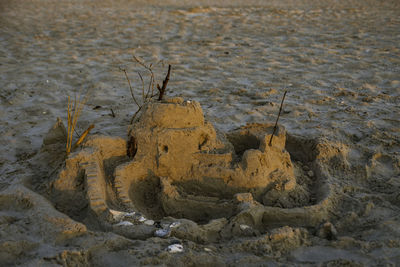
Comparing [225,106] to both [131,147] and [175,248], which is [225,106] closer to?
[131,147]

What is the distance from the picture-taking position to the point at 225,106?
4324 mm

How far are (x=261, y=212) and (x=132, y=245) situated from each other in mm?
806

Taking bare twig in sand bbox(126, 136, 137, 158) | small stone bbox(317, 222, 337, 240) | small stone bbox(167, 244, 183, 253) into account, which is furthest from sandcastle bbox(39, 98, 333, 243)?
small stone bbox(167, 244, 183, 253)

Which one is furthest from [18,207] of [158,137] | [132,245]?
[158,137]

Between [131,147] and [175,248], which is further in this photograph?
[131,147]

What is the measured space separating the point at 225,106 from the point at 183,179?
184cm

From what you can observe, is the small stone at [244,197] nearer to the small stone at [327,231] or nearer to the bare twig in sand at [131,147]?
the small stone at [327,231]

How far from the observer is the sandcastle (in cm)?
236

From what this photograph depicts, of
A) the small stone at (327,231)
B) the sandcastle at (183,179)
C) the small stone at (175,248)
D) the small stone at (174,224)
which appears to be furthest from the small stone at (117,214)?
the small stone at (327,231)

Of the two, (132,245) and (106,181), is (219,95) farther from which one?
(132,245)

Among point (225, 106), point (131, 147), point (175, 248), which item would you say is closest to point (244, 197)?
point (175, 248)

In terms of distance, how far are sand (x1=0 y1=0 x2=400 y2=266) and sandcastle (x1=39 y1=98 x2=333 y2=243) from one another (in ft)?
0.14

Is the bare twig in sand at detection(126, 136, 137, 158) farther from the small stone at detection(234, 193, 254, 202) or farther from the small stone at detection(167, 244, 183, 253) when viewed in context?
the small stone at detection(167, 244, 183, 253)

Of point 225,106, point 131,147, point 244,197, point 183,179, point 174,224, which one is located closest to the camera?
point 174,224
